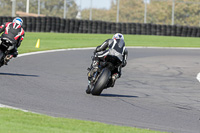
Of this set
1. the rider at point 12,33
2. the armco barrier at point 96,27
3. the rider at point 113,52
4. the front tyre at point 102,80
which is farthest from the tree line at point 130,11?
the front tyre at point 102,80

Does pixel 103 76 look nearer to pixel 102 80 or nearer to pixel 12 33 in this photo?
pixel 102 80

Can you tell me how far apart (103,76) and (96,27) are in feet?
91.6

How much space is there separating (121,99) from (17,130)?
4.51 meters

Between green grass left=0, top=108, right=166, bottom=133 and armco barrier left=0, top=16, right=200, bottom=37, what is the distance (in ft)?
92.4

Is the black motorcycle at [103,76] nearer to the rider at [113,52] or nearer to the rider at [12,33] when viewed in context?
the rider at [113,52]

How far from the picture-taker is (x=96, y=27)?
38094mm

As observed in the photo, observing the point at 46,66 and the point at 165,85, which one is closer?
the point at 165,85

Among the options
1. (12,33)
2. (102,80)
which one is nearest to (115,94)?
(102,80)

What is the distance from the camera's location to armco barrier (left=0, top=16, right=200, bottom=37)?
36125 millimetres

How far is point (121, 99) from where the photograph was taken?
10.5 meters

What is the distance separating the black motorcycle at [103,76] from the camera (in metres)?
10.4

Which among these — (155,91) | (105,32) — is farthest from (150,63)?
(105,32)

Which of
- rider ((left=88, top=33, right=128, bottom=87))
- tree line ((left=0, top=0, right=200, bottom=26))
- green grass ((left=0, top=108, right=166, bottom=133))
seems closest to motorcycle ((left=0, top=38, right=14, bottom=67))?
rider ((left=88, top=33, right=128, bottom=87))

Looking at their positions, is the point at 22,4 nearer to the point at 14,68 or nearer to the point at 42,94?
the point at 14,68
